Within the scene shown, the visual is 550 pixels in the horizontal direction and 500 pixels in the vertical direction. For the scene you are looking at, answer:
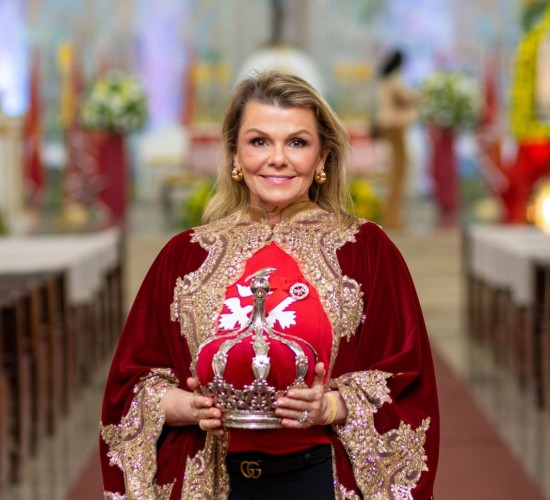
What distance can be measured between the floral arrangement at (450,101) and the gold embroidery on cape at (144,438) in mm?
14092

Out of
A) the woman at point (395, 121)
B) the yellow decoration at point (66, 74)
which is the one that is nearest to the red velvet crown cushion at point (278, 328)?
the woman at point (395, 121)

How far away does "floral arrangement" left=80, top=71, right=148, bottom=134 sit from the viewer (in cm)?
1681

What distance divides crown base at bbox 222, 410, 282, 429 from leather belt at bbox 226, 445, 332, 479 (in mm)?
140

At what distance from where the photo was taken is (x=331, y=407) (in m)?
2.67

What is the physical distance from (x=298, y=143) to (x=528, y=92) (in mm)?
13137

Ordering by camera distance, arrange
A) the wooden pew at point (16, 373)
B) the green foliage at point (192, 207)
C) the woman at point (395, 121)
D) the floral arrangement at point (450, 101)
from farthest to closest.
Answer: the floral arrangement at point (450, 101)
the woman at point (395, 121)
the green foliage at point (192, 207)
the wooden pew at point (16, 373)

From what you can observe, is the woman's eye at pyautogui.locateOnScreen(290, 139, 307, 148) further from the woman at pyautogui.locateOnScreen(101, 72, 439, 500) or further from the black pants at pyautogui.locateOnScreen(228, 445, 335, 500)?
the black pants at pyautogui.locateOnScreen(228, 445, 335, 500)

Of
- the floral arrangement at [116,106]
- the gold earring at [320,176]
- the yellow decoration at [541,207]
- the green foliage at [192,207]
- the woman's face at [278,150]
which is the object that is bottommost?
the green foliage at [192,207]

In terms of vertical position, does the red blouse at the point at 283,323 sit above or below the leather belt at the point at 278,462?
above

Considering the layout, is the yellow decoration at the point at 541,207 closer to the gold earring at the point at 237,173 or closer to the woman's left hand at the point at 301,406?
the gold earring at the point at 237,173

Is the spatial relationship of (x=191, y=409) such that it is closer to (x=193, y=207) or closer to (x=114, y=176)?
(x=193, y=207)

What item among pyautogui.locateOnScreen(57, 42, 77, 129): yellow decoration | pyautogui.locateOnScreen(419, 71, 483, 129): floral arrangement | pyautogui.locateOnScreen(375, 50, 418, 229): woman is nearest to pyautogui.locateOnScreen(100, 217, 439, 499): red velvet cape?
pyautogui.locateOnScreen(375, 50, 418, 229): woman

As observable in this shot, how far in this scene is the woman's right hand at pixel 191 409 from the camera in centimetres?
261

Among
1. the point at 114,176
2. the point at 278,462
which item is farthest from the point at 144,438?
the point at 114,176
